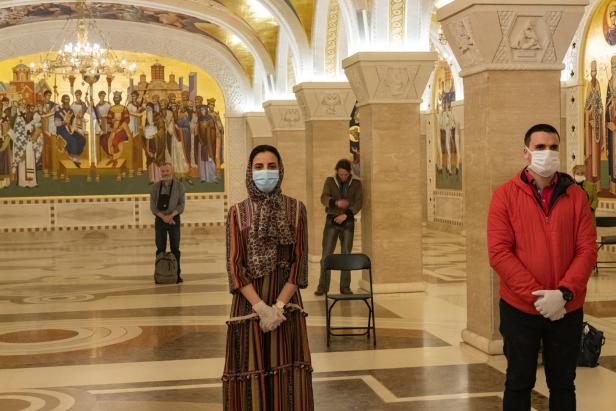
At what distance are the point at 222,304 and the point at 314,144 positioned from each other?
4.33m

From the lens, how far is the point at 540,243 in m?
3.74

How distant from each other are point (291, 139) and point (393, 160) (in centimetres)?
645

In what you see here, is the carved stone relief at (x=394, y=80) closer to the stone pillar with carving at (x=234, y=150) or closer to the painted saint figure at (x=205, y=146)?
the stone pillar with carving at (x=234, y=150)

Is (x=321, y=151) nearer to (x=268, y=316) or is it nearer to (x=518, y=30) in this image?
(x=518, y=30)

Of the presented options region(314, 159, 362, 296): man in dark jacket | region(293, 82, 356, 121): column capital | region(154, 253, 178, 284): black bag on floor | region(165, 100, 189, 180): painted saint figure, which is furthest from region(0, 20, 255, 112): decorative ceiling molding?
region(314, 159, 362, 296): man in dark jacket

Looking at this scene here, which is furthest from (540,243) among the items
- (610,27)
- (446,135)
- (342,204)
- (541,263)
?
(446,135)

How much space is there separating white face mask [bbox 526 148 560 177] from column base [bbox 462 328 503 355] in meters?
2.85

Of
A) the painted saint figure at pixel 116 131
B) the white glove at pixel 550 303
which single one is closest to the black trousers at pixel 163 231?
the white glove at pixel 550 303

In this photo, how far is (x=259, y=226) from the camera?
3.86 meters

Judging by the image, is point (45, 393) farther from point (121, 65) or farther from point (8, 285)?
point (121, 65)

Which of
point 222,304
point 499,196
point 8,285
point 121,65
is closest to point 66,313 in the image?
point 222,304

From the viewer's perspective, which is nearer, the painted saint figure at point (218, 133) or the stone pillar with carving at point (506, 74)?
the stone pillar with carving at point (506, 74)

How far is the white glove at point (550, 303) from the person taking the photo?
360cm

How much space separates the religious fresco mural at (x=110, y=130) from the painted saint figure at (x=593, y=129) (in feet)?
33.0
